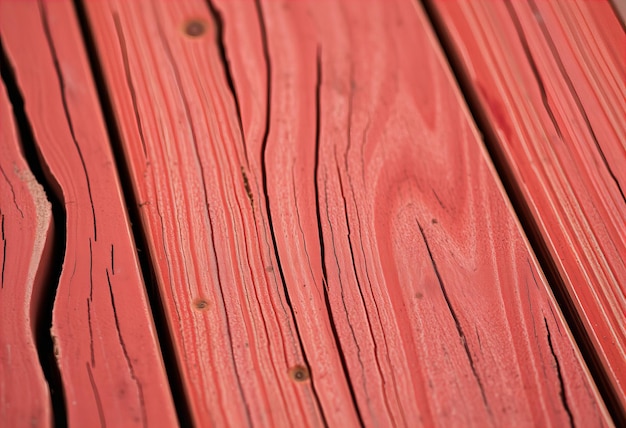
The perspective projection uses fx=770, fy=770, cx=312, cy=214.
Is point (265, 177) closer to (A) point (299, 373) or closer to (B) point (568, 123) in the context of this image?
(A) point (299, 373)

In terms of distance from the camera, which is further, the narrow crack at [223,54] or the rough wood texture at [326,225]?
the narrow crack at [223,54]

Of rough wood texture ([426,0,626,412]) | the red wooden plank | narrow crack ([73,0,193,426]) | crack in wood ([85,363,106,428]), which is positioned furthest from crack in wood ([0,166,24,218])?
rough wood texture ([426,0,626,412])

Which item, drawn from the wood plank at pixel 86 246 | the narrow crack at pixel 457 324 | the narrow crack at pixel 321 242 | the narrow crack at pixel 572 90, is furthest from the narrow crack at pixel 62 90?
the narrow crack at pixel 572 90

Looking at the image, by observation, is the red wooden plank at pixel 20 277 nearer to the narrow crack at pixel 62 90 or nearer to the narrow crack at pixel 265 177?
the narrow crack at pixel 62 90

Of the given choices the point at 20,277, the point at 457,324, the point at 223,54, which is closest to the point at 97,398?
the point at 20,277

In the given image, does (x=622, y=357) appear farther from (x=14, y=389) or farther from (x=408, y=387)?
(x=14, y=389)

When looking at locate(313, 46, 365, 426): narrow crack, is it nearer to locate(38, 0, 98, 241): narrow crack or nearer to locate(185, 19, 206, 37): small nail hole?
locate(185, 19, 206, 37): small nail hole
